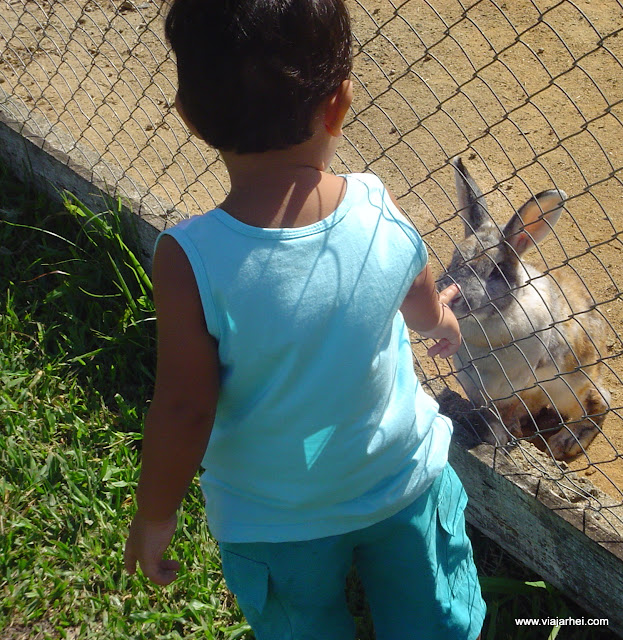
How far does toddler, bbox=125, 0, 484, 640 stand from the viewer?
134cm

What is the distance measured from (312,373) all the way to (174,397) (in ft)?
0.91

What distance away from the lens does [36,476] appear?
2.65m

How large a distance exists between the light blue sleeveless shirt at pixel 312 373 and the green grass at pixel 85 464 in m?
0.81

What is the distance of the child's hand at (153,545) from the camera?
5.37 feet

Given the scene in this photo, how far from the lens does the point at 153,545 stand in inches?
65.2

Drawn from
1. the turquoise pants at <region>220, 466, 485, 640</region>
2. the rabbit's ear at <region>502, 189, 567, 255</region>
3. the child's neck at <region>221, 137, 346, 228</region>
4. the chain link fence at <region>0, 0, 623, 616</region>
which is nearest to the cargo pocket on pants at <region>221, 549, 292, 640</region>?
the turquoise pants at <region>220, 466, 485, 640</region>

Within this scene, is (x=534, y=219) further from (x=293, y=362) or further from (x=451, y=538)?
(x=293, y=362)

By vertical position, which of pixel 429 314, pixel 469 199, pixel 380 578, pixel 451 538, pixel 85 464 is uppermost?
pixel 429 314

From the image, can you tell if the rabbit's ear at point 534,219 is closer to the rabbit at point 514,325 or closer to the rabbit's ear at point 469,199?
the rabbit at point 514,325

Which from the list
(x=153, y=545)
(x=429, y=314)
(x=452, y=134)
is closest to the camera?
(x=153, y=545)

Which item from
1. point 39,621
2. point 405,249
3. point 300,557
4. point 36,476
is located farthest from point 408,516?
point 36,476

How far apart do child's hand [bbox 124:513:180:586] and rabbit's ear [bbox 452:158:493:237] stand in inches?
59.8

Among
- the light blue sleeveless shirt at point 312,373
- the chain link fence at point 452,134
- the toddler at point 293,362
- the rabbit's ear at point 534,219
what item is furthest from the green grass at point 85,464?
the rabbit's ear at point 534,219

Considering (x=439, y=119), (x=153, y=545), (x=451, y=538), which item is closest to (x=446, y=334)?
(x=451, y=538)
